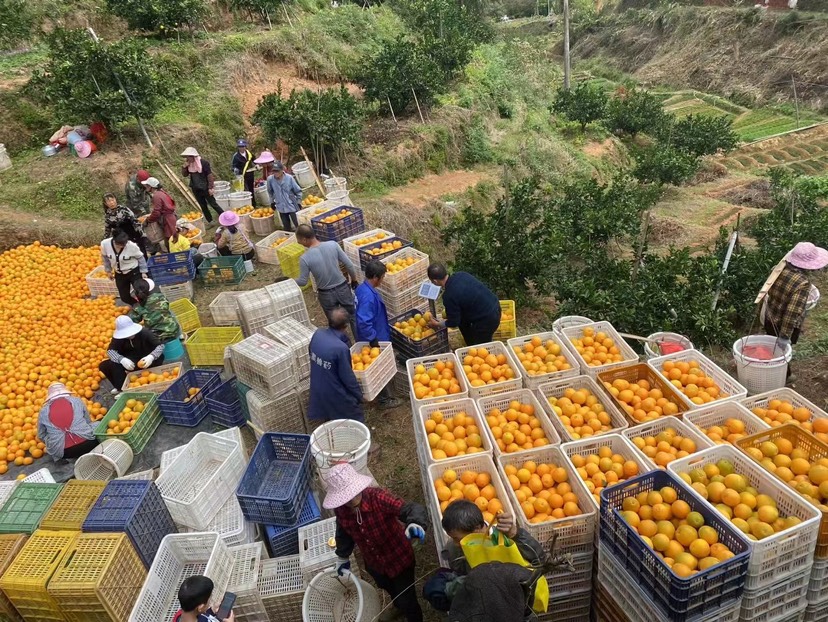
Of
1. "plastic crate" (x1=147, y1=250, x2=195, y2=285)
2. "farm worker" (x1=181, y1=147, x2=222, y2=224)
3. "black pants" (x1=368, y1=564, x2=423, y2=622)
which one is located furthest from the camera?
"farm worker" (x1=181, y1=147, x2=222, y2=224)

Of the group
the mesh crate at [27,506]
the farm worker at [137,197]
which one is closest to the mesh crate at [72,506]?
the mesh crate at [27,506]

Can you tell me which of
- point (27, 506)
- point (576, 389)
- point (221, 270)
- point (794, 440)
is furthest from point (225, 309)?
point (794, 440)

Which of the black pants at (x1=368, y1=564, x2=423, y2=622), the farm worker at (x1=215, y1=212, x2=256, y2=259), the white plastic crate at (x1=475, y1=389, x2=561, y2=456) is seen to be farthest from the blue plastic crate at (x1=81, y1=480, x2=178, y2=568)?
the farm worker at (x1=215, y1=212, x2=256, y2=259)

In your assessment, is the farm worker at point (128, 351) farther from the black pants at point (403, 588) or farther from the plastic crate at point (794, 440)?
the plastic crate at point (794, 440)

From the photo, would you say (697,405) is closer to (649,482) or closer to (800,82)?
(649,482)

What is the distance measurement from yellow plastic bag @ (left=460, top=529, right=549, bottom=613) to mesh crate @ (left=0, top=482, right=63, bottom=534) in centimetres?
402

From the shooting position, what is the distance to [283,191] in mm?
10602

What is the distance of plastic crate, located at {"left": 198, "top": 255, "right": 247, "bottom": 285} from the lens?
10.1 m

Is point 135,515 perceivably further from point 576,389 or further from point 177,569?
point 576,389

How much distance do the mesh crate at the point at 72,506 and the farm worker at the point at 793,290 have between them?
7724 mm

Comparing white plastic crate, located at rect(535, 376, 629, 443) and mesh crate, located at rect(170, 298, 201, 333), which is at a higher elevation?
white plastic crate, located at rect(535, 376, 629, 443)

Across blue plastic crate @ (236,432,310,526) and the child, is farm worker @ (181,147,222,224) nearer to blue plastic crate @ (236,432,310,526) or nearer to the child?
blue plastic crate @ (236,432,310,526)

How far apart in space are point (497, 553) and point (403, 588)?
5.08 feet

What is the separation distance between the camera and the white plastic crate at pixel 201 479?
4.91 metres
